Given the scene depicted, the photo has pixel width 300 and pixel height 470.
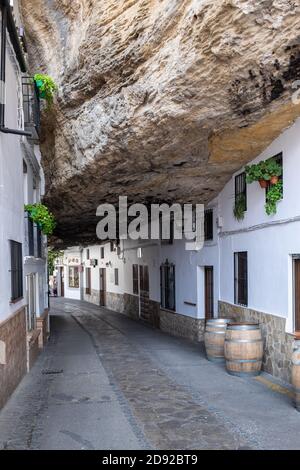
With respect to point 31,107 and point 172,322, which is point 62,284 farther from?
point 31,107

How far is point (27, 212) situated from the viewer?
10.1 m

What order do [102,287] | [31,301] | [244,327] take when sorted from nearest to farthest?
[244,327], [31,301], [102,287]

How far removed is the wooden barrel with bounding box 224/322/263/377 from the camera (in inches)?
327

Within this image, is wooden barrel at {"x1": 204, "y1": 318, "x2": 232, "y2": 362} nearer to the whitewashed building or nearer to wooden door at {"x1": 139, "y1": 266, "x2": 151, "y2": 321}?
the whitewashed building

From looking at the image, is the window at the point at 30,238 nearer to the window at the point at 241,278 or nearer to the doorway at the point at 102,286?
the window at the point at 241,278

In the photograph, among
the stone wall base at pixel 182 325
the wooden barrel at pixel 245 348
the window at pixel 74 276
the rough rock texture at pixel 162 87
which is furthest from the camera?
the window at pixel 74 276

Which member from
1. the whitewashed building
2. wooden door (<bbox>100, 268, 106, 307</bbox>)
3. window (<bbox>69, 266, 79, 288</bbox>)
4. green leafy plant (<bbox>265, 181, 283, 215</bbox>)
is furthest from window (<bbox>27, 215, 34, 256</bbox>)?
window (<bbox>69, 266, 79, 288</bbox>)

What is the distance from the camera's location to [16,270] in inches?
319

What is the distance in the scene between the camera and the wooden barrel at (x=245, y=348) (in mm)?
8305

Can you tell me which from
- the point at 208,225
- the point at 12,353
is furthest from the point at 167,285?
the point at 12,353

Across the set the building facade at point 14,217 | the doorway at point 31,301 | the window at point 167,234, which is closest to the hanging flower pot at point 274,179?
the building facade at point 14,217

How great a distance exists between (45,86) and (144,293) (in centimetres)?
1123

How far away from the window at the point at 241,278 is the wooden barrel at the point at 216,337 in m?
0.66

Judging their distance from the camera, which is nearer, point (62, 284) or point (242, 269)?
point (242, 269)
